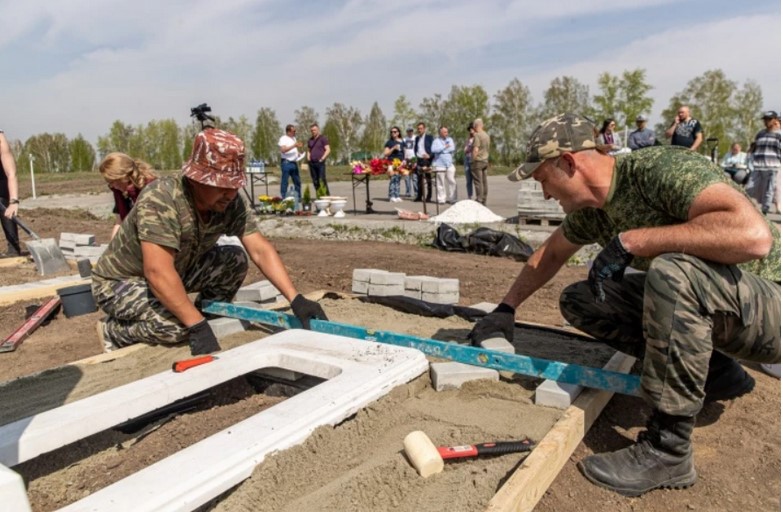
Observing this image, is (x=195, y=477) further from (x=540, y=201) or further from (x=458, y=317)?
(x=540, y=201)

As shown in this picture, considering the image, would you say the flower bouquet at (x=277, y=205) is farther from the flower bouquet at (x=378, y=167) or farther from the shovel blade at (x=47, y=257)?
the shovel blade at (x=47, y=257)

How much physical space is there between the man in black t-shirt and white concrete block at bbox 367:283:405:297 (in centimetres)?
753

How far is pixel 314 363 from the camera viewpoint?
282 centimetres

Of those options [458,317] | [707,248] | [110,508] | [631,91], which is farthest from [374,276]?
[631,91]

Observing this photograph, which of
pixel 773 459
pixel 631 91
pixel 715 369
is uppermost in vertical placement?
pixel 631 91

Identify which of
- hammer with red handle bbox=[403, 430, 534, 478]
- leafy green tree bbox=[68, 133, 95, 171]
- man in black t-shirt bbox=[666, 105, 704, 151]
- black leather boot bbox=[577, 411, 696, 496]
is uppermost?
leafy green tree bbox=[68, 133, 95, 171]

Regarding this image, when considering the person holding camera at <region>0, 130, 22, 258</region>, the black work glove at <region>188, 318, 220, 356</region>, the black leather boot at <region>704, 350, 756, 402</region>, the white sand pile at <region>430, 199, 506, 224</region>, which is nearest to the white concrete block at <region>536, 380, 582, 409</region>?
the black leather boot at <region>704, 350, 756, 402</region>

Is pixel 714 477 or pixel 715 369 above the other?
pixel 715 369

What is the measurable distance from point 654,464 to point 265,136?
38861 mm

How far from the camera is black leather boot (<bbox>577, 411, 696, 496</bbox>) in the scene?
7.14 feet

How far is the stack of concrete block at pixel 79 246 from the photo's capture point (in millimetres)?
7037

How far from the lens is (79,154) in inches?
1555

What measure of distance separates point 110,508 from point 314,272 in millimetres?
4598

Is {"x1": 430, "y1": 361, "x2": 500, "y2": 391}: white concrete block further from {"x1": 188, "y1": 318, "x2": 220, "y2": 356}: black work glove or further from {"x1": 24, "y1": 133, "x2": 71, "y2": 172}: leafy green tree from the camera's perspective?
{"x1": 24, "y1": 133, "x2": 71, "y2": 172}: leafy green tree
